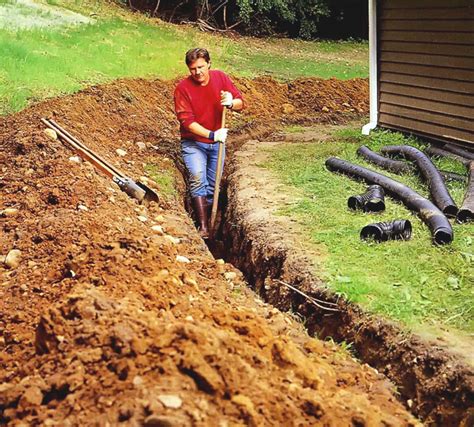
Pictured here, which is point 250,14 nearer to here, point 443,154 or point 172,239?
point 443,154

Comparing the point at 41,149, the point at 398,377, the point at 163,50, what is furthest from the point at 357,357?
the point at 163,50

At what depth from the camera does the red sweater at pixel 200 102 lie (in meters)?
8.75

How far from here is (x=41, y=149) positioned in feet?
26.3

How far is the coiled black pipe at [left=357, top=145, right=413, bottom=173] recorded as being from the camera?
939cm

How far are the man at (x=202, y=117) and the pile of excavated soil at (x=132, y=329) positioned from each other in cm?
59

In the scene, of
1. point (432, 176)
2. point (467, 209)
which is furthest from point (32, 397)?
point (432, 176)

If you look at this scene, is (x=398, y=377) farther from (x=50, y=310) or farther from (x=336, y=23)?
(x=336, y=23)

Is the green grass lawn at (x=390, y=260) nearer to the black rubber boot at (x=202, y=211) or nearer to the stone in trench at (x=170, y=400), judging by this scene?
the black rubber boot at (x=202, y=211)

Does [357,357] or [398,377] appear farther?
[357,357]

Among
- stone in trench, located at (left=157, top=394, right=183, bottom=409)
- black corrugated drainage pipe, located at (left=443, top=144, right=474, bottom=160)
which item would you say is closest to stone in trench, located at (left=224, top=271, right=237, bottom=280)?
stone in trench, located at (left=157, top=394, right=183, bottom=409)

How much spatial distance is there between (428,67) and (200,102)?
4134 millimetres

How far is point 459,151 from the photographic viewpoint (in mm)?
10102

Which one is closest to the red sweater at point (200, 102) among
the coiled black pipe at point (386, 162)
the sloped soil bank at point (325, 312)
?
the sloped soil bank at point (325, 312)

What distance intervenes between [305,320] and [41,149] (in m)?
3.72
